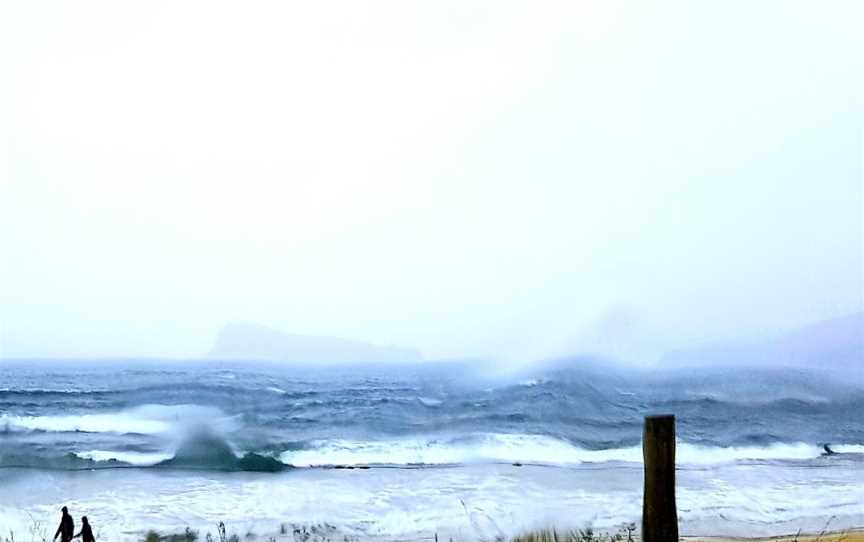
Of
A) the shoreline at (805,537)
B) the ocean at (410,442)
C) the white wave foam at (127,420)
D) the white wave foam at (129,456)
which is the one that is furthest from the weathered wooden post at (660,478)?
the white wave foam at (129,456)

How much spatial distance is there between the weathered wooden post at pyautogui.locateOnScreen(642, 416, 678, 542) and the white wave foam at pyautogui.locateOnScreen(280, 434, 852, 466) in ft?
19.4

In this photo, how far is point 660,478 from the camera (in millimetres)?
4203

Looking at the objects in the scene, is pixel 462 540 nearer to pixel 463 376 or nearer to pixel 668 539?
pixel 463 376

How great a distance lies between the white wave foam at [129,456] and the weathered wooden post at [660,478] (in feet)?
23.0

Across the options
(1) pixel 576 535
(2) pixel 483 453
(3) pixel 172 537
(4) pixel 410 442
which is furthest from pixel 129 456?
(1) pixel 576 535

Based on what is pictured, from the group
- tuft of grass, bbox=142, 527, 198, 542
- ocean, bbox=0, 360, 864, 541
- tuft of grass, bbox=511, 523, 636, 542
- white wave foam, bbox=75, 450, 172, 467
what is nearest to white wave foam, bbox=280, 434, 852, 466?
ocean, bbox=0, 360, 864, 541

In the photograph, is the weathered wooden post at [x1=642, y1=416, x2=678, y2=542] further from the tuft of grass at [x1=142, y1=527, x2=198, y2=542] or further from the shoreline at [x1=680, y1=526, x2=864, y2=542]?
the tuft of grass at [x1=142, y1=527, x2=198, y2=542]

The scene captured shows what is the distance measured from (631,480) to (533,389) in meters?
1.35

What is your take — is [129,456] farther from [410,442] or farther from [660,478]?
[660,478]

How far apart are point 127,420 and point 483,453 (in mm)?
3792

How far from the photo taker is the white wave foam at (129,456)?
10.0 meters

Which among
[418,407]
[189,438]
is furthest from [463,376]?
[189,438]

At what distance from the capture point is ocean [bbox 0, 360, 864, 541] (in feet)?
30.0

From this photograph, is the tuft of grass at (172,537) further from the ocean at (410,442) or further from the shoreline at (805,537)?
the shoreline at (805,537)
